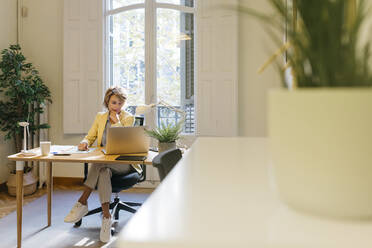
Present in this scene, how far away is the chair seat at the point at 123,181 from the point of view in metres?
3.25

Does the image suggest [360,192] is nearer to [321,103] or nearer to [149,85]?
[321,103]

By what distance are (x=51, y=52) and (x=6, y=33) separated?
635 mm

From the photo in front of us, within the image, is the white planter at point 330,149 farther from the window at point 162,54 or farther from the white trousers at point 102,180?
the window at point 162,54

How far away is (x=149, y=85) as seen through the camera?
4.99 metres

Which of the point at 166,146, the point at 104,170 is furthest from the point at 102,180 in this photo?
the point at 166,146

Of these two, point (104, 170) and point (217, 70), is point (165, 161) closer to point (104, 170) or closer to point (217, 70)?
point (104, 170)

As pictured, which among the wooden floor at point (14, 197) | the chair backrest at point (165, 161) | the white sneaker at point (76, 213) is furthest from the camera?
the wooden floor at point (14, 197)

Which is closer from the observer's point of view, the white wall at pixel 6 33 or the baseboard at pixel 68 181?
the white wall at pixel 6 33

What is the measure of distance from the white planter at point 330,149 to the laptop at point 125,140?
2473 mm

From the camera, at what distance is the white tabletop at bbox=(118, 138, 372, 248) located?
37cm

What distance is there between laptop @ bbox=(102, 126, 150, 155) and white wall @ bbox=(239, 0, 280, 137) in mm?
2180

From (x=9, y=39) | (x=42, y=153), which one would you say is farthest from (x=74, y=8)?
(x=42, y=153)

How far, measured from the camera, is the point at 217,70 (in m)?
4.78

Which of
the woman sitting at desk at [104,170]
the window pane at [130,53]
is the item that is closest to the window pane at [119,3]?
the window pane at [130,53]
